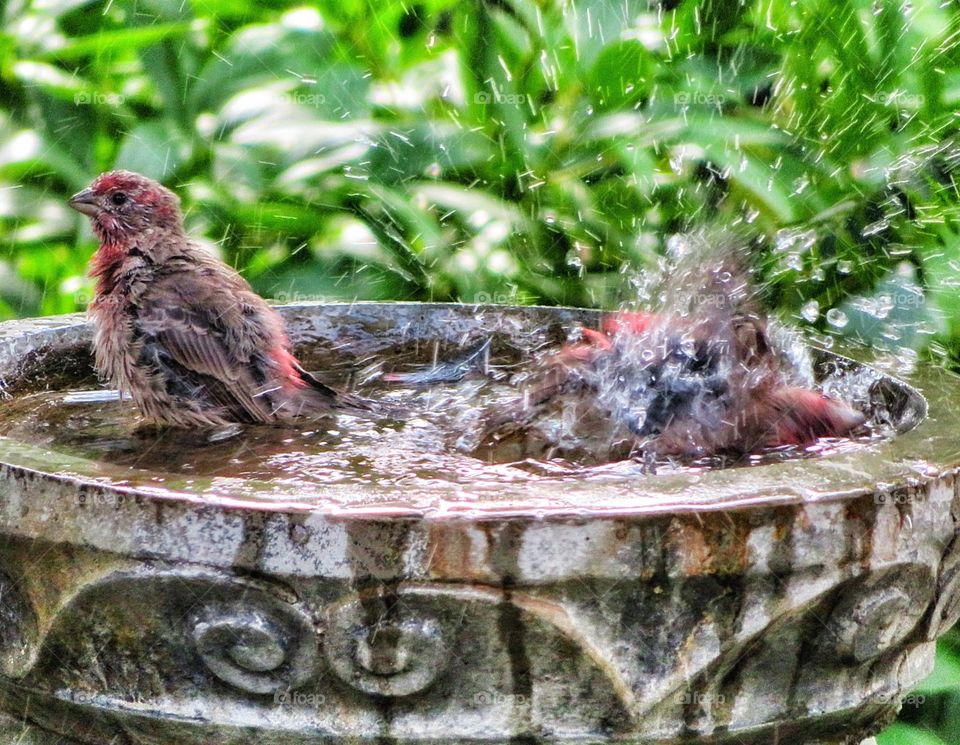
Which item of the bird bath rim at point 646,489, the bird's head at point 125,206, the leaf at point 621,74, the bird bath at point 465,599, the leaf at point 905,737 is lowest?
the leaf at point 905,737

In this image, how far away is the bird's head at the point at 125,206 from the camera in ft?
11.7

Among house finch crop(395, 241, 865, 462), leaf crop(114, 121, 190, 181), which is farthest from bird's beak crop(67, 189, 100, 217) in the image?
house finch crop(395, 241, 865, 462)

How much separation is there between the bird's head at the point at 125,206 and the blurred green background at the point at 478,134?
1.68ft

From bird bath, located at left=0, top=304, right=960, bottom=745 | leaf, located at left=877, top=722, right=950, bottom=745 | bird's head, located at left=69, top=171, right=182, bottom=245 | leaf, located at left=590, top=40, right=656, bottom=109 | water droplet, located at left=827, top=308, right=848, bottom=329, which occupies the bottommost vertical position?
leaf, located at left=877, top=722, right=950, bottom=745

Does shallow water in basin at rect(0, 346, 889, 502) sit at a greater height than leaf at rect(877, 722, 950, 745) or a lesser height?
greater

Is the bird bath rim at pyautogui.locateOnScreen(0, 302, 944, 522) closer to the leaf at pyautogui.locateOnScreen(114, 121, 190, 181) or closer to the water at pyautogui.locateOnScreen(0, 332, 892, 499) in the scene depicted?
the water at pyautogui.locateOnScreen(0, 332, 892, 499)

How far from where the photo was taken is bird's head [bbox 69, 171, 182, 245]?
Answer: 3574 millimetres

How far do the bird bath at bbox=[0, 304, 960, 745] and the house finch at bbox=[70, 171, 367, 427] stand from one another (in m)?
1.08

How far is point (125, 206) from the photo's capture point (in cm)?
363

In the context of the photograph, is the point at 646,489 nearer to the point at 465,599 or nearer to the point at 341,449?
the point at 465,599

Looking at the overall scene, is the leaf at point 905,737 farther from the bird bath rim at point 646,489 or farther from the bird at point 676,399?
the bird bath rim at point 646,489

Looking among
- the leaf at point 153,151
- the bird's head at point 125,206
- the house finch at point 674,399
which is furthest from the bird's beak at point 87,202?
the house finch at point 674,399

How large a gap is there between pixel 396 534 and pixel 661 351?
1.05m

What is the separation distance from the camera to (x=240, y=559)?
178 centimetres
